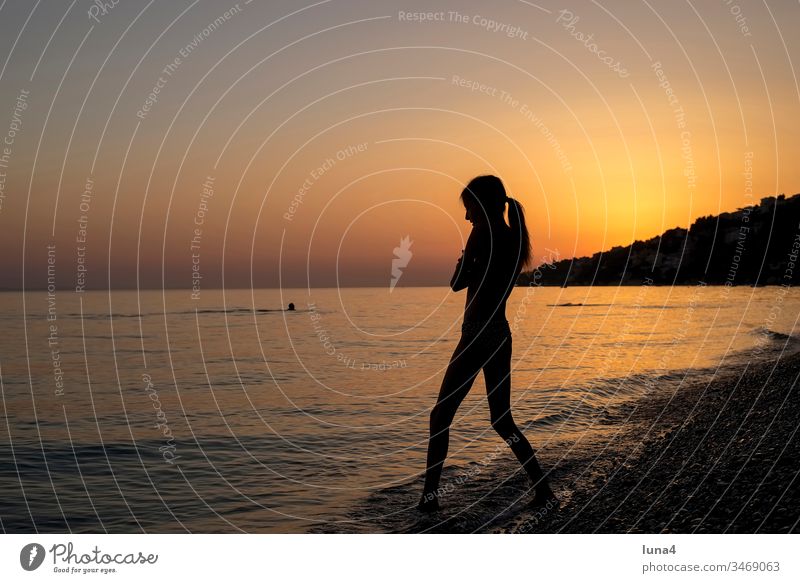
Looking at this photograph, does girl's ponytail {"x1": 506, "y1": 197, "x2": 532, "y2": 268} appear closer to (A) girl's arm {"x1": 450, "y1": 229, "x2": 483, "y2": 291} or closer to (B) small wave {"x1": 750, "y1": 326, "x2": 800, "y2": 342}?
(A) girl's arm {"x1": 450, "y1": 229, "x2": 483, "y2": 291}

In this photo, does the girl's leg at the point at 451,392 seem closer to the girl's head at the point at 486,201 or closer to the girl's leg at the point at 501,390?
the girl's leg at the point at 501,390

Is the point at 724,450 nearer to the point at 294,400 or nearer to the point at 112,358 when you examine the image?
the point at 294,400

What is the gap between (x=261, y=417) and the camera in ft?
55.5

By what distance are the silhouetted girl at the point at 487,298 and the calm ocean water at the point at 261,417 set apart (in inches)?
90.0

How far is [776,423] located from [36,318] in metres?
68.4

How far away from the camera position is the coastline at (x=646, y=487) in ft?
24.3

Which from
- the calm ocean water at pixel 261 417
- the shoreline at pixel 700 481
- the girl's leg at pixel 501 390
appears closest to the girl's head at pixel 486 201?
the girl's leg at pixel 501 390

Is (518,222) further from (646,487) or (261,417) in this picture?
(261,417)

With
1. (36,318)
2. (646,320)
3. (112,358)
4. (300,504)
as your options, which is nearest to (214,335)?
(112,358)

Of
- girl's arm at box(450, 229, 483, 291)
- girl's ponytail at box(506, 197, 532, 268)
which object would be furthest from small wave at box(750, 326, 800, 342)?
girl's arm at box(450, 229, 483, 291)

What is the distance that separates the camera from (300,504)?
9664 mm

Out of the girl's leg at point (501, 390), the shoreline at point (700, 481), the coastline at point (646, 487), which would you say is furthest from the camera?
the girl's leg at point (501, 390)

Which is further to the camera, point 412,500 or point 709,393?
point 709,393

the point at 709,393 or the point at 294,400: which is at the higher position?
the point at 709,393
